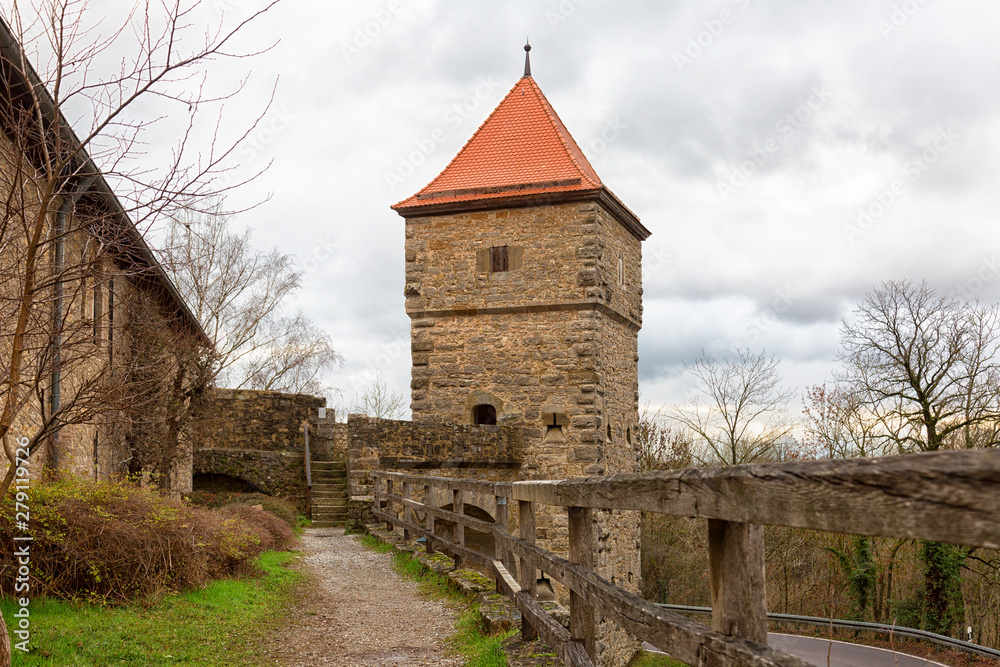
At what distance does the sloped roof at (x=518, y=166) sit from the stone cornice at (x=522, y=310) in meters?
2.15

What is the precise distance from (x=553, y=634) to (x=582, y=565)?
463 millimetres

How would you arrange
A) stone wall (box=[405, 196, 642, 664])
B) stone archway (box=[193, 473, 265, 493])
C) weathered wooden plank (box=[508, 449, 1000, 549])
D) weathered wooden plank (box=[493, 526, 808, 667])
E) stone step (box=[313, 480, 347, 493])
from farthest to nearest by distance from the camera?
stone archway (box=[193, 473, 265, 493]), stone wall (box=[405, 196, 642, 664]), stone step (box=[313, 480, 347, 493]), weathered wooden plank (box=[493, 526, 808, 667]), weathered wooden plank (box=[508, 449, 1000, 549])

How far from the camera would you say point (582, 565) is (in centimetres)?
395

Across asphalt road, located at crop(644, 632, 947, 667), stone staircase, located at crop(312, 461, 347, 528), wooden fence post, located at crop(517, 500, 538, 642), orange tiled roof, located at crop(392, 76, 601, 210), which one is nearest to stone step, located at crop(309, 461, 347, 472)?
stone staircase, located at crop(312, 461, 347, 528)

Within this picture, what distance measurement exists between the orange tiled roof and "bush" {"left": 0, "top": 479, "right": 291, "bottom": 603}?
37.4 ft

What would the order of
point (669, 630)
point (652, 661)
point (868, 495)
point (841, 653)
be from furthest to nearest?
point (841, 653) < point (652, 661) < point (669, 630) < point (868, 495)

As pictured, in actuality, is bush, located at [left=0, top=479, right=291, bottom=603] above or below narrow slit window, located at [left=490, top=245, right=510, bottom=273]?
below

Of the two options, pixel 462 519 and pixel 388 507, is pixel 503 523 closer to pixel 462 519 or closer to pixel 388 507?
pixel 462 519

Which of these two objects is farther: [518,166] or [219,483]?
[219,483]

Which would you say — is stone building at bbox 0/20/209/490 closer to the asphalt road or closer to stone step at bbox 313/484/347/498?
stone step at bbox 313/484/347/498

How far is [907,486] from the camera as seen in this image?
1427mm

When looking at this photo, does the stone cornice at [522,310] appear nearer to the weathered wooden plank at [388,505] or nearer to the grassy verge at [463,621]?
the weathered wooden plank at [388,505]

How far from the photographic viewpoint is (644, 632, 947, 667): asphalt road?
18.6 metres

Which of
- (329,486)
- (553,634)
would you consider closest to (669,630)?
(553,634)
